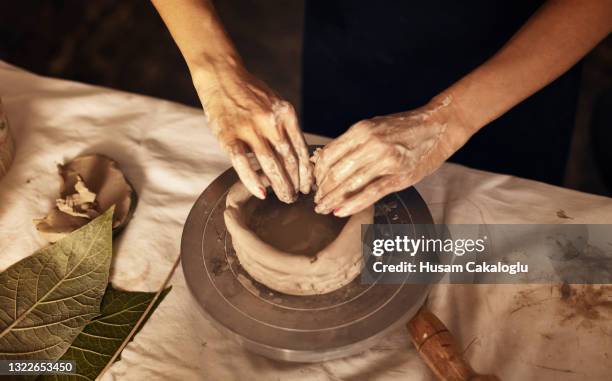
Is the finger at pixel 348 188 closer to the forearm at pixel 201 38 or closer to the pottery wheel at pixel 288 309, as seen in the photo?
the pottery wheel at pixel 288 309

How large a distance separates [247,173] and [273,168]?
0.05m

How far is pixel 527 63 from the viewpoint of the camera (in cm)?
121

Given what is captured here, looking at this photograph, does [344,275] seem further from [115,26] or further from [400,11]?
[115,26]

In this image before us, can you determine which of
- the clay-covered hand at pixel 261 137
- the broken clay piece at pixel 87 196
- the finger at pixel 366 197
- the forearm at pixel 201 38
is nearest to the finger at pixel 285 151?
the clay-covered hand at pixel 261 137

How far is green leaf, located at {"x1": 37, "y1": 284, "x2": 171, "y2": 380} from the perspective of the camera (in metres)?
1.13

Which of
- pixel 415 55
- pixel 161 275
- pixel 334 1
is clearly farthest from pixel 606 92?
pixel 161 275

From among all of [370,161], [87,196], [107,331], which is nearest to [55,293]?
[107,331]

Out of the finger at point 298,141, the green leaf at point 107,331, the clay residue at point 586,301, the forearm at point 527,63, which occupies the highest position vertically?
the forearm at point 527,63

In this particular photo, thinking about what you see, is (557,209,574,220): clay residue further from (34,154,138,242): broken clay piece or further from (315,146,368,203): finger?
(34,154,138,242): broken clay piece

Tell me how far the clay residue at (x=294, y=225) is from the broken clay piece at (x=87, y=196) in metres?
0.36

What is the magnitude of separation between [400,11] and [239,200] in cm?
71

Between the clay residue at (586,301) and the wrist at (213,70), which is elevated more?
the wrist at (213,70)

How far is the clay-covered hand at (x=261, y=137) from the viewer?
44.1 inches

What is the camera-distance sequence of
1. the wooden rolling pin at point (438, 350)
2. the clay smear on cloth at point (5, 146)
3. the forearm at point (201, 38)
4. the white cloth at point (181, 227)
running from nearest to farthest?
the wooden rolling pin at point (438, 350) → the white cloth at point (181, 227) → the forearm at point (201, 38) → the clay smear on cloth at point (5, 146)
